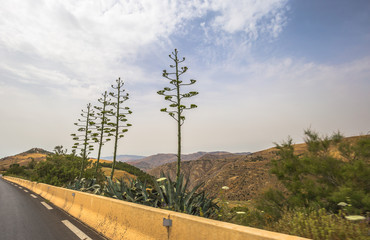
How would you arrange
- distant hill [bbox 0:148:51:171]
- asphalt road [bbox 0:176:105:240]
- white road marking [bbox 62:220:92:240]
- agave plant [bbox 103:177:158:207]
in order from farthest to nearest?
distant hill [bbox 0:148:51:171], agave plant [bbox 103:177:158:207], asphalt road [bbox 0:176:105:240], white road marking [bbox 62:220:92:240]

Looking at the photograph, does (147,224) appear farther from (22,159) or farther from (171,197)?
(22,159)

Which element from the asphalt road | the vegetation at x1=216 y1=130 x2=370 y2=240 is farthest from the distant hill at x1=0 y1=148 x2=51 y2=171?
the vegetation at x1=216 y1=130 x2=370 y2=240

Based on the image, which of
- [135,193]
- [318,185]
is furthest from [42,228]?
[318,185]

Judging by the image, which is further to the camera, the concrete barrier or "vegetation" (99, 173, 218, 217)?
"vegetation" (99, 173, 218, 217)

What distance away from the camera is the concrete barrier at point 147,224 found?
2.44 metres

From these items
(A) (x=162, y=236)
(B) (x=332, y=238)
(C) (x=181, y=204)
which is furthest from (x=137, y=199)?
(B) (x=332, y=238)

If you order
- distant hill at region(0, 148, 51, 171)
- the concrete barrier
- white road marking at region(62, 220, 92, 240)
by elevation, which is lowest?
white road marking at region(62, 220, 92, 240)

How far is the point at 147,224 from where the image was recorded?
381 cm

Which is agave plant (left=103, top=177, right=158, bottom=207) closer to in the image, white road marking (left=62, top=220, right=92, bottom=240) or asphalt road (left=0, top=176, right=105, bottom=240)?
asphalt road (left=0, top=176, right=105, bottom=240)

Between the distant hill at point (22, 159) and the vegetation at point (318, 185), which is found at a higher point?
the distant hill at point (22, 159)

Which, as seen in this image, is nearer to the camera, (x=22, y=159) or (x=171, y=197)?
(x=171, y=197)

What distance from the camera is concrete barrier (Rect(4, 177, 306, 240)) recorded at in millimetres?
2438

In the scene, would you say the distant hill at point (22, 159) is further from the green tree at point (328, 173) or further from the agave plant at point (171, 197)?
the green tree at point (328, 173)

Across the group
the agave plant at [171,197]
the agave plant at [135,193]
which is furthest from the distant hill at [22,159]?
the agave plant at [171,197]
